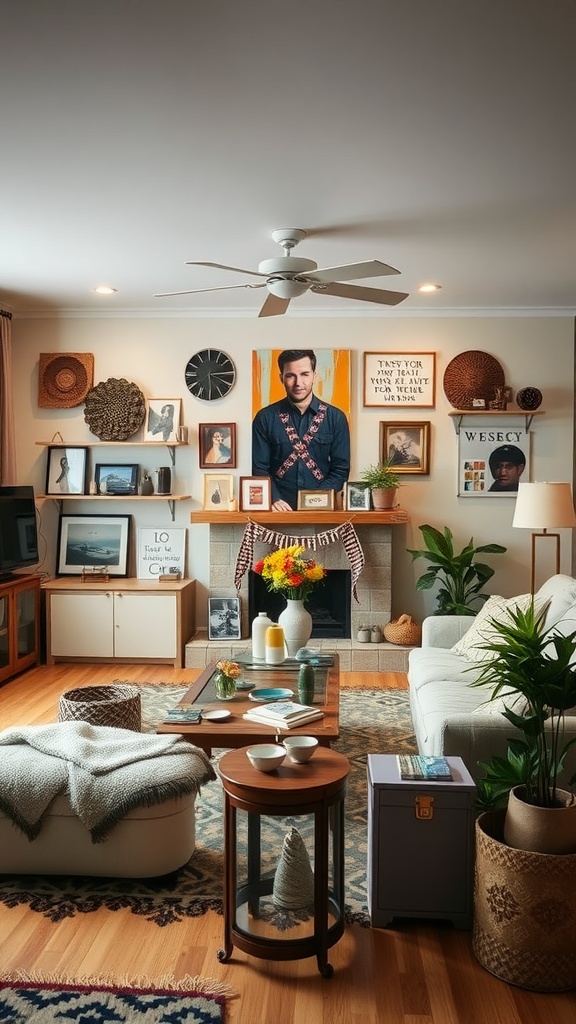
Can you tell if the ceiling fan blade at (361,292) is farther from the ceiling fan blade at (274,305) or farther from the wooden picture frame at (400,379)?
the wooden picture frame at (400,379)

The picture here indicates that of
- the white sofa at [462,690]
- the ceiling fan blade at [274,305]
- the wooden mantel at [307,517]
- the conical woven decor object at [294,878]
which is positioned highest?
the ceiling fan blade at [274,305]

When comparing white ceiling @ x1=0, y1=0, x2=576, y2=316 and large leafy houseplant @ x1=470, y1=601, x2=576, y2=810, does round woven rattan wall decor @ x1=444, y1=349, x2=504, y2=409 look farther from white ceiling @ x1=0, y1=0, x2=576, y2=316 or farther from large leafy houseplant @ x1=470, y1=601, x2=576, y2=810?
large leafy houseplant @ x1=470, y1=601, x2=576, y2=810

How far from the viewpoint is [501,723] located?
9.38 feet

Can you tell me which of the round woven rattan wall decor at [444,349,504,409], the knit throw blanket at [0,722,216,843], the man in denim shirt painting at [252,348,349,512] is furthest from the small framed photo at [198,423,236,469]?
the knit throw blanket at [0,722,216,843]

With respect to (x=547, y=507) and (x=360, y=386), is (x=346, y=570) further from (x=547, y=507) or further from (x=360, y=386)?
(x=547, y=507)

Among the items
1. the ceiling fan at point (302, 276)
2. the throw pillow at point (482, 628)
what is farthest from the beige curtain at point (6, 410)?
the throw pillow at point (482, 628)

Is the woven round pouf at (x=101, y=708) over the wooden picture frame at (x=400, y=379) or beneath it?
beneath

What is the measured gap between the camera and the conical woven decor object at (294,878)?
2.46 m

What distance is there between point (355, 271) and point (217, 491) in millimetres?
2860

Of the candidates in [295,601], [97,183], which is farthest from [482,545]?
[97,183]

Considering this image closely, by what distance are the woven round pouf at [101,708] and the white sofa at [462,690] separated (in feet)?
4.17

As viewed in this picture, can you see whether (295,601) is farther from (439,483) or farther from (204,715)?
(439,483)

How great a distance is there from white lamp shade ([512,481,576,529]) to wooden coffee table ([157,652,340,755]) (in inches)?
61.6

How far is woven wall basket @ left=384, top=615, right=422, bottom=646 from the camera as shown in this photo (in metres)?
5.75
